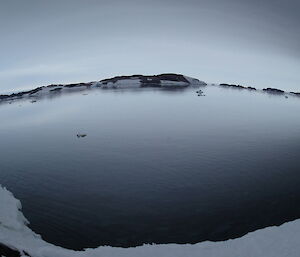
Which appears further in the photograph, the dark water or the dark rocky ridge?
the dark water

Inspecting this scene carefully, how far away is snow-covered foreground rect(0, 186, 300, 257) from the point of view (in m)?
13.4

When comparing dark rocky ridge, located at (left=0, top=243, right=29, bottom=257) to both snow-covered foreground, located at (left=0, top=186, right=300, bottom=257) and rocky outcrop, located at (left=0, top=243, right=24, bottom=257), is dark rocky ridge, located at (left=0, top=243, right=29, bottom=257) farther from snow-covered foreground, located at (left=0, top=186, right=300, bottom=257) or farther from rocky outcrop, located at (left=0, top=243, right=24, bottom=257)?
snow-covered foreground, located at (left=0, top=186, right=300, bottom=257)

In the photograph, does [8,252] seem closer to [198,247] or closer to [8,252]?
[8,252]

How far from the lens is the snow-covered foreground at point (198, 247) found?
43.9 feet

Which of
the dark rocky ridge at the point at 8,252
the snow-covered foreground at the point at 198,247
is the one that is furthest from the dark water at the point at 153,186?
the dark rocky ridge at the point at 8,252

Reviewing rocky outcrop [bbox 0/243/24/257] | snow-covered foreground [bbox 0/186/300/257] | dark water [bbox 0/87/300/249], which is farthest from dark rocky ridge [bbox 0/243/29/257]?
dark water [bbox 0/87/300/249]

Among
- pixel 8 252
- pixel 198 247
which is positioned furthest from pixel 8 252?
pixel 198 247

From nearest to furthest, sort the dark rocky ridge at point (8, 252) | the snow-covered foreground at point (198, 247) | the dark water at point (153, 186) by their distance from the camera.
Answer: the dark rocky ridge at point (8, 252), the snow-covered foreground at point (198, 247), the dark water at point (153, 186)

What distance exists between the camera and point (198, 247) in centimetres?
1448

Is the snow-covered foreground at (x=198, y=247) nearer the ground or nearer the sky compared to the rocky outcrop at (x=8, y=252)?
nearer the ground

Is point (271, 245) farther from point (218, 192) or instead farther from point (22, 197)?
point (22, 197)

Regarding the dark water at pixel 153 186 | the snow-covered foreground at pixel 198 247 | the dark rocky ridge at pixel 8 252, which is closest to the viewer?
the dark rocky ridge at pixel 8 252

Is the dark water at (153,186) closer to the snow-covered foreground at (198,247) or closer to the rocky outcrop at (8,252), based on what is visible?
the snow-covered foreground at (198,247)

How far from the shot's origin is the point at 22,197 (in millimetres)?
22062
